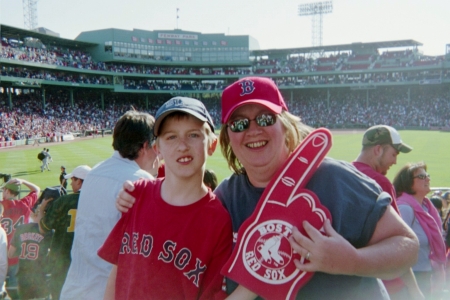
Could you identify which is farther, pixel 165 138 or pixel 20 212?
pixel 20 212

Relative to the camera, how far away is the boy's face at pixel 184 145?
85.4 inches

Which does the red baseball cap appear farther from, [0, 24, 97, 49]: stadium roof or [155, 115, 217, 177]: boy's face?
[0, 24, 97, 49]: stadium roof

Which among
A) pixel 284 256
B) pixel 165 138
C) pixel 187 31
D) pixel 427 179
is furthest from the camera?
pixel 187 31

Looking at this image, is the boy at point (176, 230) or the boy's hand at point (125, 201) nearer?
the boy at point (176, 230)

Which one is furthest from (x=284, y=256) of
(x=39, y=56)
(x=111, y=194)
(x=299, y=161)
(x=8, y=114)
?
(x=39, y=56)

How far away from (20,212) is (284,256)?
513 centimetres

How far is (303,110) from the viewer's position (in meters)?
62.4

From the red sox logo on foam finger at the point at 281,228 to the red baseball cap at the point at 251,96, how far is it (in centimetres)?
36

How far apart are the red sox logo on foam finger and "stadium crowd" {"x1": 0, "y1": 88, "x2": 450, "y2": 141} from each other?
40.7m

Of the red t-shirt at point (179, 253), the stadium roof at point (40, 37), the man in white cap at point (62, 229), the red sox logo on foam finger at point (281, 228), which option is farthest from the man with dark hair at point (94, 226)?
the stadium roof at point (40, 37)

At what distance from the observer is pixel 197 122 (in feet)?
7.28

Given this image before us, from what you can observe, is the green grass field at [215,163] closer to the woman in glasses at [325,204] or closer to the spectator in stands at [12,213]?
the spectator in stands at [12,213]

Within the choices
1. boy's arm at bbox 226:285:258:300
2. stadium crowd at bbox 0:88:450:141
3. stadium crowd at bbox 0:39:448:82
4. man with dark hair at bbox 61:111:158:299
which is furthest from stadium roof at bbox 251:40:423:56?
boy's arm at bbox 226:285:258:300

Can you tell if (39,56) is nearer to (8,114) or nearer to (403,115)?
(8,114)
